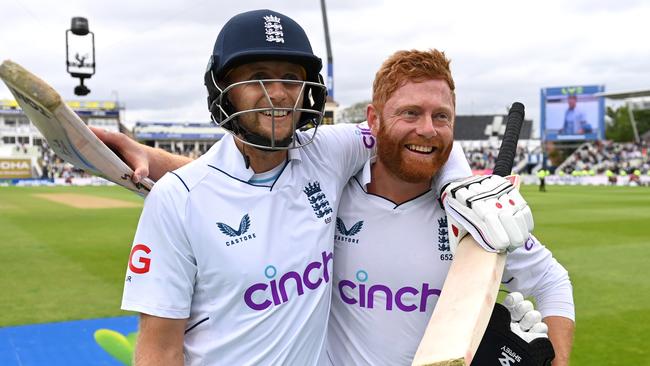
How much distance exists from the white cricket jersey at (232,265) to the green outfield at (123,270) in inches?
132

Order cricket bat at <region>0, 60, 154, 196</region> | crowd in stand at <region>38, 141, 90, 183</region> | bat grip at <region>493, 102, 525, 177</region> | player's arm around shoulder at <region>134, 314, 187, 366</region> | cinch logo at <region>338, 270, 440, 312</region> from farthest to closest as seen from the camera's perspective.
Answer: crowd in stand at <region>38, 141, 90, 183</region> → bat grip at <region>493, 102, 525, 177</region> → cinch logo at <region>338, 270, 440, 312</region> → player's arm around shoulder at <region>134, 314, 187, 366</region> → cricket bat at <region>0, 60, 154, 196</region>

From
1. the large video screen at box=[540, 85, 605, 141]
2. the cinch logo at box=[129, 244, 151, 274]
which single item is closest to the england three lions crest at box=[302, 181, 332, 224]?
the cinch logo at box=[129, 244, 151, 274]

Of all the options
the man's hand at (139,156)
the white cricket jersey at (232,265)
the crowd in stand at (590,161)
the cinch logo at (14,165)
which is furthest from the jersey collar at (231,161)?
the cinch logo at (14,165)

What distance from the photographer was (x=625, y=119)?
6744 centimetres

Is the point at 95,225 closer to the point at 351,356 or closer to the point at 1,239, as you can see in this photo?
the point at 1,239

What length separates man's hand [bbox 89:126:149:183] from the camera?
2002mm

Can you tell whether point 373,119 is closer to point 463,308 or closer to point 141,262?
point 463,308

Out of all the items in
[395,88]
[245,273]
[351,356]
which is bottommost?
[351,356]

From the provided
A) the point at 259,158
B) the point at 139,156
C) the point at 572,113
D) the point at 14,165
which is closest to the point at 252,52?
the point at 259,158

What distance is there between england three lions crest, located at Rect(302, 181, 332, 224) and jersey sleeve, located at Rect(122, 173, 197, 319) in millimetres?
428

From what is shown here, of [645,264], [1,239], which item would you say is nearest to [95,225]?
[1,239]

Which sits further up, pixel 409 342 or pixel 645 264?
pixel 409 342

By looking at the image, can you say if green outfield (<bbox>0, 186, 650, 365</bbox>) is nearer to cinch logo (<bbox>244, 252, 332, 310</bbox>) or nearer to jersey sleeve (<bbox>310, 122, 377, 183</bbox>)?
jersey sleeve (<bbox>310, 122, 377, 183</bbox>)

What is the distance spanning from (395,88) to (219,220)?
0.80m
